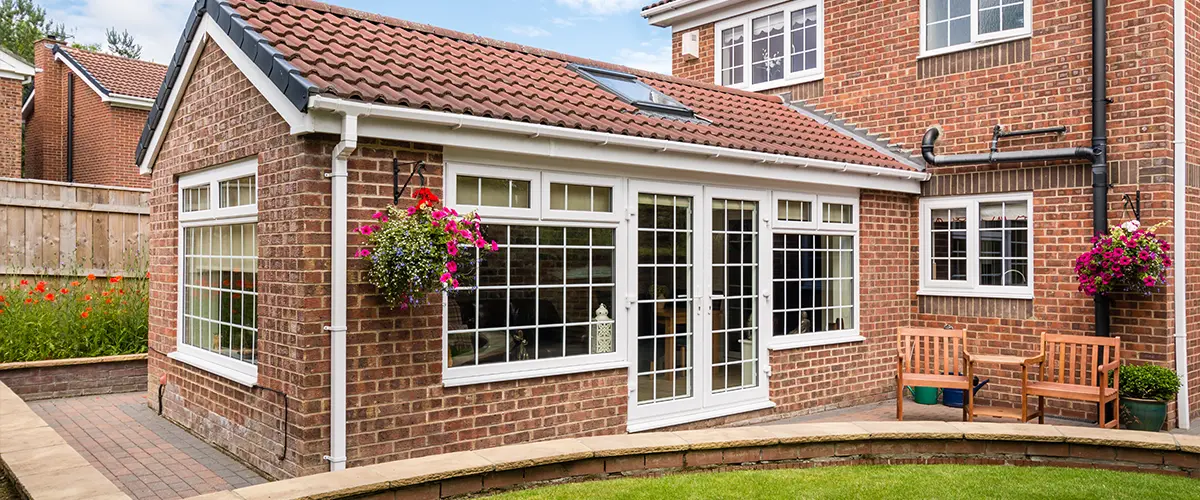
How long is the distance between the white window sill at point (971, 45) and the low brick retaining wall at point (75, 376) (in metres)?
10.0

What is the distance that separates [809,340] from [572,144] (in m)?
3.84

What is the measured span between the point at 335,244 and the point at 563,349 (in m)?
2.21

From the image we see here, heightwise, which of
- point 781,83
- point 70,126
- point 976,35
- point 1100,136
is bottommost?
point 1100,136

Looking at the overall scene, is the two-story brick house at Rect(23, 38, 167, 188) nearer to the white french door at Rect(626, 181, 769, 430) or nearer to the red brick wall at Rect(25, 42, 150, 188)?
the red brick wall at Rect(25, 42, 150, 188)

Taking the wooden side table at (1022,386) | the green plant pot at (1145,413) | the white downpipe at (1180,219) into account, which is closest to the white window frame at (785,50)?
the white downpipe at (1180,219)

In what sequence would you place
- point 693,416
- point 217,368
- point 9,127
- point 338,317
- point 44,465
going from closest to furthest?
point 44,465
point 338,317
point 217,368
point 693,416
point 9,127

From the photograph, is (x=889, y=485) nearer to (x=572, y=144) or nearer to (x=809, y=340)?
(x=572, y=144)

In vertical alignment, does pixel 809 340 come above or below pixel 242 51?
below

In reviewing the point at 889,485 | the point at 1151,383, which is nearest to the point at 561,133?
the point at 889,485

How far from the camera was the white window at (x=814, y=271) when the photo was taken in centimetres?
916

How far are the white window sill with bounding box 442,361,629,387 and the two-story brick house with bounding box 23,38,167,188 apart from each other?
1726 cm

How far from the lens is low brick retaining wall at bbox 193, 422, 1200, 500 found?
474 centimetres

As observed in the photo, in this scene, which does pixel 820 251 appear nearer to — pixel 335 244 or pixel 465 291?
pixel 465 291

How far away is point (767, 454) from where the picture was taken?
5.71 metres
